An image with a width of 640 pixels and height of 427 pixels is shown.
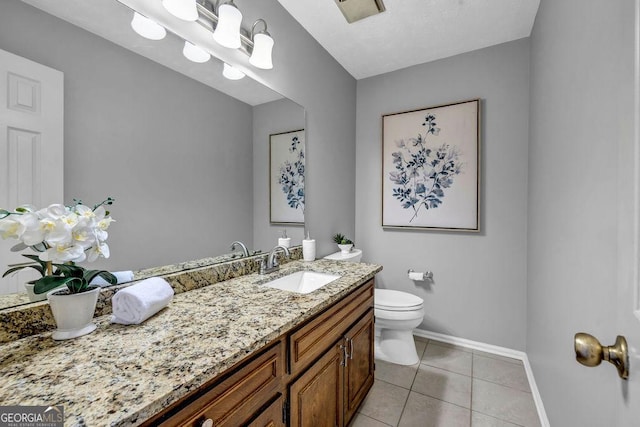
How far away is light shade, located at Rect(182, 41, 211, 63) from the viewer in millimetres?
1304

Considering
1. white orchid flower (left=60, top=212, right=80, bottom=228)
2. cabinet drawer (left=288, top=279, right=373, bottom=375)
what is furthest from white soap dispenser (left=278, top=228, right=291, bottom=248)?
white orchid flower (left=60, top=212, right=80, bottom=228)

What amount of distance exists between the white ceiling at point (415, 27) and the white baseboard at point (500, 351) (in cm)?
240

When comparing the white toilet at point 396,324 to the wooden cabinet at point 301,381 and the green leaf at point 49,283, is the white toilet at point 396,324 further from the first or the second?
the green leaf at point 49,283

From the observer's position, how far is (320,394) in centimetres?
117

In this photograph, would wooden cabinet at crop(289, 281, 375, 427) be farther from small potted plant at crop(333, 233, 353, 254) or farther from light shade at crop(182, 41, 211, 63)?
light shade at crop(182, 41, 211, 63)

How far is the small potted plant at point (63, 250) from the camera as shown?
28.3 inches

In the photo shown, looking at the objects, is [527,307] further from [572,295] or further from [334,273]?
[334,273]

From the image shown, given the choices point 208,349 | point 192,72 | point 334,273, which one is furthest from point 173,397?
point 192,72

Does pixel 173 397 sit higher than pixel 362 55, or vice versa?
pixel 362 55

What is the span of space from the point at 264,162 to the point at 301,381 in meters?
1.20

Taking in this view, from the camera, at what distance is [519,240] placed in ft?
7.09

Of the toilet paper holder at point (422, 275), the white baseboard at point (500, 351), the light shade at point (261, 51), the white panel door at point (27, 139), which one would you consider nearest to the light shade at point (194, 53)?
the light shade at point (261, 51)

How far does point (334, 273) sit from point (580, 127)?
1256mm

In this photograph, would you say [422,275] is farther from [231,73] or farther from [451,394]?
[231,73]
